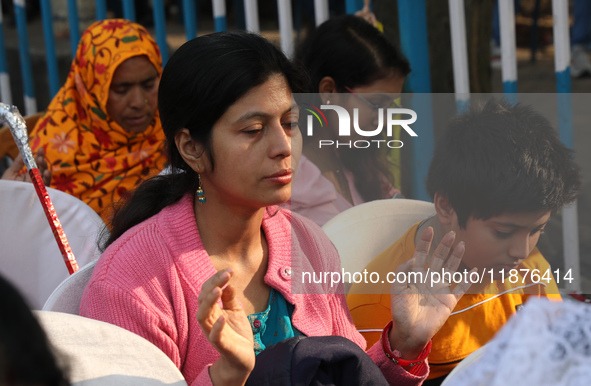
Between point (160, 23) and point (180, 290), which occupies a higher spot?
point (160, 23)

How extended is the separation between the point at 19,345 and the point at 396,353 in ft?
3.11

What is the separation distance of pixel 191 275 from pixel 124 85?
155cm

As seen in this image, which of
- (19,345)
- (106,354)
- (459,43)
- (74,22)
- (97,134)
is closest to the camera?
(19,345)

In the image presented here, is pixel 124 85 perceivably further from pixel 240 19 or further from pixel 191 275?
pixel 240 19

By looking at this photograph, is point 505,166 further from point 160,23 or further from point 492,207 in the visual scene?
point 160,23

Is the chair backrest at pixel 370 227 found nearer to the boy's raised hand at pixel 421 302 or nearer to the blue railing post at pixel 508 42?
the boy's raised hand at pixel 421 302

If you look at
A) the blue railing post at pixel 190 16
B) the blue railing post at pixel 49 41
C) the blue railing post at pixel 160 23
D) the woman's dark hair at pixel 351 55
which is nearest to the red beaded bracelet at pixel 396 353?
the woman's dark hair at pixel 351 55

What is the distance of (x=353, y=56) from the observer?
2484 millimetres

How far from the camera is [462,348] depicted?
160cm

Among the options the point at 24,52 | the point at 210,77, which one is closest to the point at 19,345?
the point at 210,77

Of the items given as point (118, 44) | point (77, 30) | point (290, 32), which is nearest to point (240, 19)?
point (77, 30)

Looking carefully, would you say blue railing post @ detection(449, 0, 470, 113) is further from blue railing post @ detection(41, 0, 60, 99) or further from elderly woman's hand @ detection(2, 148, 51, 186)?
blue railing post @ detection(41, 0, 60, 99)

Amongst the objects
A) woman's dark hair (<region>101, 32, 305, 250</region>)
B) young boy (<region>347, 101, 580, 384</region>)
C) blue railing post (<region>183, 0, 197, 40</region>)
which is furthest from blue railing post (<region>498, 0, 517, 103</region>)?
blue railing post (<region>183, 0, 197, 40</region>)

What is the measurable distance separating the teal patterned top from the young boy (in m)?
0.21
